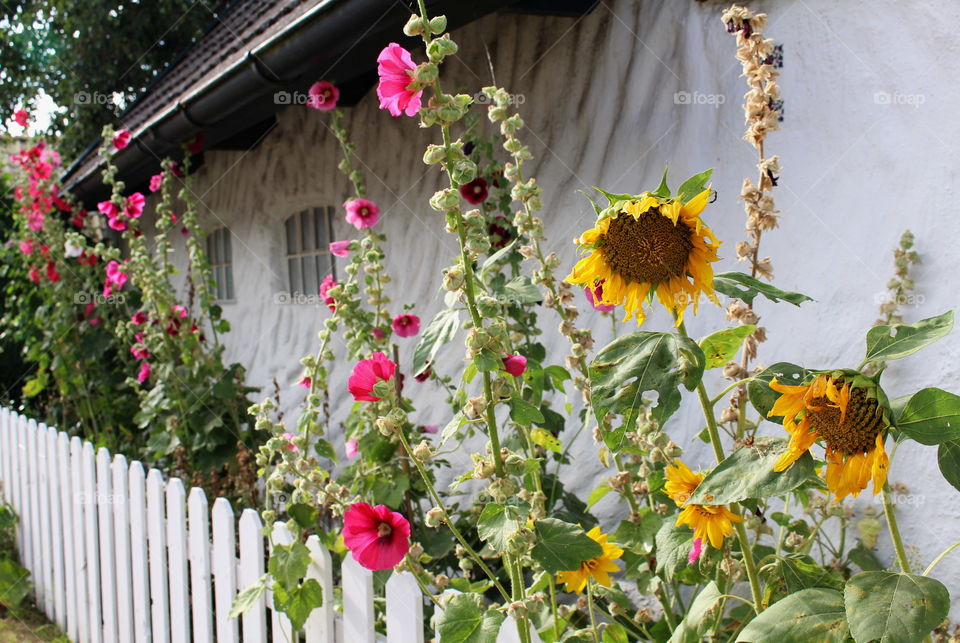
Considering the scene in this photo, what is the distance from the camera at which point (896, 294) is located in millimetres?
2018

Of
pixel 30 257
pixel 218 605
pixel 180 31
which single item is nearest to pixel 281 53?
pixel 218 605

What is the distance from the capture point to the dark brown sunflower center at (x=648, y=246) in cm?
108

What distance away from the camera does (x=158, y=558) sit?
284 cm

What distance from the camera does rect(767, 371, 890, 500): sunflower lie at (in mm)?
943

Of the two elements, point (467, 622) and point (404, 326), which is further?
point (404, 326)

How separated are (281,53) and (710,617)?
7.89 ft

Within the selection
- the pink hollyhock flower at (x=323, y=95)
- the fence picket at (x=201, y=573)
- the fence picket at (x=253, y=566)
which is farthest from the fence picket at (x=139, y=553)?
the pink hollyhock flower at (x=323, y=95)

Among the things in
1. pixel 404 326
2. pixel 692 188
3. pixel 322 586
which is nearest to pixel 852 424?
pixel 692 188

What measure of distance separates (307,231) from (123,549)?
94.2 inches

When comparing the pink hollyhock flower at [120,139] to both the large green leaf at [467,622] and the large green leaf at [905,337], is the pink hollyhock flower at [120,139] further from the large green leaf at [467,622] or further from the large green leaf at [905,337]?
the large green leaf at [905,337]

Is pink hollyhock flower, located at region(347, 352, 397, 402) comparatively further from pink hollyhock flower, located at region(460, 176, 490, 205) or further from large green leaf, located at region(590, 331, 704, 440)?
pink hollyhock flower, located at region(460, 176, 490, 205)

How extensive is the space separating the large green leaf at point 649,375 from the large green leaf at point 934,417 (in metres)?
0.24

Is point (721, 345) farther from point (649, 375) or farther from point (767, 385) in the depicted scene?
point (649, 375)

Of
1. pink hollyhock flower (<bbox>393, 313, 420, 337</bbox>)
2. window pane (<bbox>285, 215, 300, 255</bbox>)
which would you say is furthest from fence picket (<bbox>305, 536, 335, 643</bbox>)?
window pane (<bbox>285, 215, 300, 255</bbox>)
